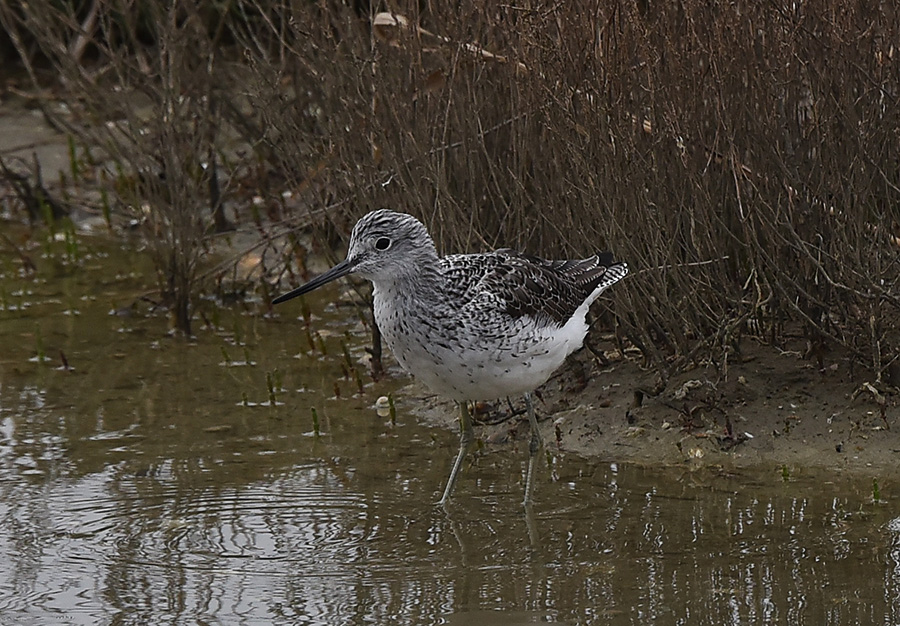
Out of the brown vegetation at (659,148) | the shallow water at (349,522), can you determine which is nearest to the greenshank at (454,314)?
the shallow water at (349,522)

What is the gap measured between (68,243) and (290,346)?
2438 millimetres

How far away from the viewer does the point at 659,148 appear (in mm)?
5820

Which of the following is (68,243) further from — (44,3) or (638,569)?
(638,569)

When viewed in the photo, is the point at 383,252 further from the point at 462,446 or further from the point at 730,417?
the point at 730,417

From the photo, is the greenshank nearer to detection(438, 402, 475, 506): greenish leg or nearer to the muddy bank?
detection(438, 402, 475, 506): greenish leg

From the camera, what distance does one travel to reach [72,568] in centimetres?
505

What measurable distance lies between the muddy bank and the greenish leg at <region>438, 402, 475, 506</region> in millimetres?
445

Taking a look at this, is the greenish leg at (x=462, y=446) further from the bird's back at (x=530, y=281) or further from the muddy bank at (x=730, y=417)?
the bird's back at (x=530, y=281)

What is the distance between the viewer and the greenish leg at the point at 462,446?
5688 mm

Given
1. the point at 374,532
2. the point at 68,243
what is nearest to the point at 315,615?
the point at 374,532

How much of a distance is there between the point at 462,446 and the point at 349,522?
2.18 ft

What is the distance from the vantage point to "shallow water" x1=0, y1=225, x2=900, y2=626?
466cm

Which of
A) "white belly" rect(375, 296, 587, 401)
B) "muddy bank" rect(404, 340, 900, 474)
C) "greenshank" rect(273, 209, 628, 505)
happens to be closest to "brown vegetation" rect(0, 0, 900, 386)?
"muddy bank" rect(404, 340, 900, 474)

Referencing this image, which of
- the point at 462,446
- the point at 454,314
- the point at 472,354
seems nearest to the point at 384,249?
the point at 454,314
